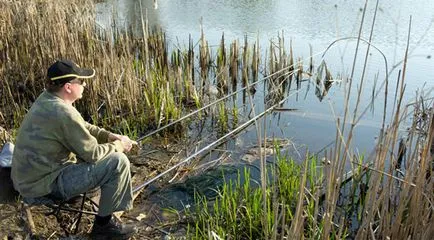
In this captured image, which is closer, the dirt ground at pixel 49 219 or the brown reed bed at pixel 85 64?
the dirt ground at pixel 49 219

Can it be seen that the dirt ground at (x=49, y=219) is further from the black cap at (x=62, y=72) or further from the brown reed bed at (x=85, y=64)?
the brown reed bed at (x=85, y=64)

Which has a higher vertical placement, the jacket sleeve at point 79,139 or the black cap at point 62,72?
the black cap at point 62,72

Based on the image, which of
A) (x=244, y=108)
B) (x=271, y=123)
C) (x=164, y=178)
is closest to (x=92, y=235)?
(x=164, y=178)

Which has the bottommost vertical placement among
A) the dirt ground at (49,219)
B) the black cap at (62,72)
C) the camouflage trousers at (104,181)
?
the dirt ground at (49,219)

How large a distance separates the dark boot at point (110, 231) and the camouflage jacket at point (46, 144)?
0.48m

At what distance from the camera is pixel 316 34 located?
1025cm

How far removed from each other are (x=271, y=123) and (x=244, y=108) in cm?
72

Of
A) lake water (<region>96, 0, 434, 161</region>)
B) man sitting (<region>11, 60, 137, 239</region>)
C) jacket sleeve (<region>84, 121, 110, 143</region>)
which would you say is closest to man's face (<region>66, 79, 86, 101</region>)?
man sitting (<region>11, 60, 137, 239</region>)

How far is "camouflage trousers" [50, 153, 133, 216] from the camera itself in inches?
116

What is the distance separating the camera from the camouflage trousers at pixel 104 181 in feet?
9.70

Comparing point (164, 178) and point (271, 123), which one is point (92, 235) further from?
point (271, 123)

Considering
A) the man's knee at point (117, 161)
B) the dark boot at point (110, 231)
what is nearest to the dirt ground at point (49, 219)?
the dark boot at point (110, 231)

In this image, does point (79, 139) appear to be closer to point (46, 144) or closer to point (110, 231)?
point (46, 144)

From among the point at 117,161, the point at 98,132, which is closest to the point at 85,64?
the point at 98,132
